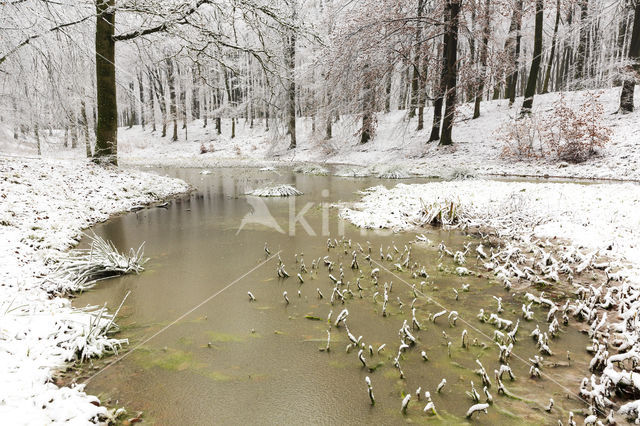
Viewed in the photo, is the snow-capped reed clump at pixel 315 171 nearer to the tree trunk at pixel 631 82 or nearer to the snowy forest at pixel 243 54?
the snowy forest at pixel 243 54

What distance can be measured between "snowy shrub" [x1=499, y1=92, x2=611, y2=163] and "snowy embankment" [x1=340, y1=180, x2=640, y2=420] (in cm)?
661

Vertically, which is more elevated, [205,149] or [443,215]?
[205,149]

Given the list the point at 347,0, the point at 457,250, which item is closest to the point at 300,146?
the point at 347,0

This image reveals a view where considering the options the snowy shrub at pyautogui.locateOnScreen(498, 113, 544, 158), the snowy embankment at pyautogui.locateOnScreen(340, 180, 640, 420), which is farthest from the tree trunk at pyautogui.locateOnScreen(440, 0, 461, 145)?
the snowy embankment at pyautogui.locateOnScreen(340, 180, 640, 420)

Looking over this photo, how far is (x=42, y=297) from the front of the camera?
3232 millimetres

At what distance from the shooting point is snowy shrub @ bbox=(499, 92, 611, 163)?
12.6 m

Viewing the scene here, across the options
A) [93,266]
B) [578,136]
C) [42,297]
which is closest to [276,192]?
[93,266]

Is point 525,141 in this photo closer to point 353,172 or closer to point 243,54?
point 353,172

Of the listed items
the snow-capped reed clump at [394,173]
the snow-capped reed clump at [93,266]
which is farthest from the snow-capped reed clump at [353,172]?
the snow-capped reed clump at [93,266]

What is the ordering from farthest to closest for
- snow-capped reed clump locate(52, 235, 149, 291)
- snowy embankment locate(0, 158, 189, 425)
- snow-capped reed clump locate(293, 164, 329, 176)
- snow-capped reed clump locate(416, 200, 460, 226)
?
snow-capped reed clump locate(293, 164, 329, 176)
snow-capped reed clump locate(416, 200, 460, 226)
snow-capped reed clump locate(52, 235, 149, 291)
snowy embankment locate(0, 158, 189, 425)

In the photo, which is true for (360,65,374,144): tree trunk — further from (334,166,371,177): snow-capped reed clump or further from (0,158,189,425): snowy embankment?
(0,158,189,425): snowy embankment

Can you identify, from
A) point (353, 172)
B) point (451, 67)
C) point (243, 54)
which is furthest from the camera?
point (353, 172)

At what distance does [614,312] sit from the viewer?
121 inches

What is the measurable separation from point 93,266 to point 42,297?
2.71 ft
